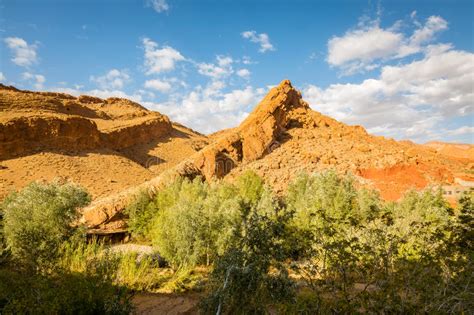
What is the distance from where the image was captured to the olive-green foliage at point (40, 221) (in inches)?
477

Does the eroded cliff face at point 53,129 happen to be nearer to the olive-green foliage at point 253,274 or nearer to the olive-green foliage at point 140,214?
the olive-green foliage at point 140,214

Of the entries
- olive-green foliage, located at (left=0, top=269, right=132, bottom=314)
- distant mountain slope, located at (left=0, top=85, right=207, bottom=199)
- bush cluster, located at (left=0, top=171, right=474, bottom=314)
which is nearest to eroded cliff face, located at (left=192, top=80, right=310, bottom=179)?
bush cluster, located at (left=0, top=171, right=474, bottom=314)

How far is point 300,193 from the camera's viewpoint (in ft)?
66.9

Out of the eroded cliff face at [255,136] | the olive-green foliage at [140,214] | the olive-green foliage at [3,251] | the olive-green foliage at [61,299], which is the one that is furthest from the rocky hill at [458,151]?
the olive-green foliage at [3,251]

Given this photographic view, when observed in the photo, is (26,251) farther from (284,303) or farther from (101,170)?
(101,170)

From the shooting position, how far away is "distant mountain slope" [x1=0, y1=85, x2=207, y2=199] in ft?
94.9

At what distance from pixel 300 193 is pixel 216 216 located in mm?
8569

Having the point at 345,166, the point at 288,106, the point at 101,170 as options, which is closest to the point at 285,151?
the point at 345,166

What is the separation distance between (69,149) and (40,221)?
80.2 feet

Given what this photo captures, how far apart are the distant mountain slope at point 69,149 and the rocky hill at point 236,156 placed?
102mm

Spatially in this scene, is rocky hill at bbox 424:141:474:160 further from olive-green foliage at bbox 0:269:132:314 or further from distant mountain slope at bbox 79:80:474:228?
olive-green foliage at bbox 0:269:132:314

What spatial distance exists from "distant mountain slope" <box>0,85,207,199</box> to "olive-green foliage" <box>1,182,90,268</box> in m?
12.7

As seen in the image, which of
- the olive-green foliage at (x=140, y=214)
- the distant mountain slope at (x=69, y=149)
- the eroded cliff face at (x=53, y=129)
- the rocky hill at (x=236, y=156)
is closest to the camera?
the olive-green foliage at (x=140, y=214)

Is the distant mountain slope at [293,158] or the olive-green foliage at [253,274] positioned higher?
the distant mountain slope at [293,158]
